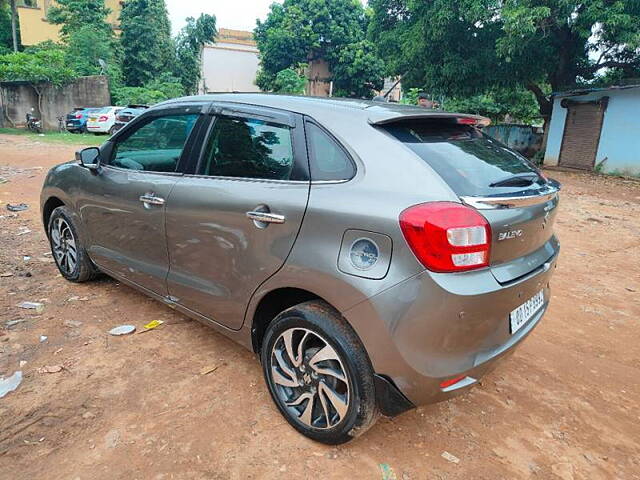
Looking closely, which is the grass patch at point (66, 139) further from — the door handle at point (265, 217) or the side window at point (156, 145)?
the door handle at point (265, 217)

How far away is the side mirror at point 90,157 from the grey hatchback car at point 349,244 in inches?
30.3

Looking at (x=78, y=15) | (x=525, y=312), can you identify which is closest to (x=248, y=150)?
(x=525, y=312)

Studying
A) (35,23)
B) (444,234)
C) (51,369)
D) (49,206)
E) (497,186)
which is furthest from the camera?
(35,23)

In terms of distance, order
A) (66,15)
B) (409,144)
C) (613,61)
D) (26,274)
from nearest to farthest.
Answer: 1. (409,144)
2. (26,274)
3. (613,61)
4. (66,15)

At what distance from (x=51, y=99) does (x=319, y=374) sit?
24508mm

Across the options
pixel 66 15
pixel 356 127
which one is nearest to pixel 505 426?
pixel 356 127

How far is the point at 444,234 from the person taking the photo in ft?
5.90

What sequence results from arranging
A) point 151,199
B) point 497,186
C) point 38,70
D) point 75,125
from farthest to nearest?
point 38,70
point 75,125
point 151,199
point 497,186

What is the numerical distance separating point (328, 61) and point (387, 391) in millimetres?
33189

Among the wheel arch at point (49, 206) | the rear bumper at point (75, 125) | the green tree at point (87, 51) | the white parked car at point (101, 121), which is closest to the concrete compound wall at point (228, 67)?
the green tree at point (87, 51)

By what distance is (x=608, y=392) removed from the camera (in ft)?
9.14

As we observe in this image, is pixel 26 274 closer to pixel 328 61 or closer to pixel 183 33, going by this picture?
pixel 328 61

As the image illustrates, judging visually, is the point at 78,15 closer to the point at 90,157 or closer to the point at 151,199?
the point at 90,157

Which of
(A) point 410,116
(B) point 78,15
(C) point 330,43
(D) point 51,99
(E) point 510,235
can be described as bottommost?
(E) point 510,235
